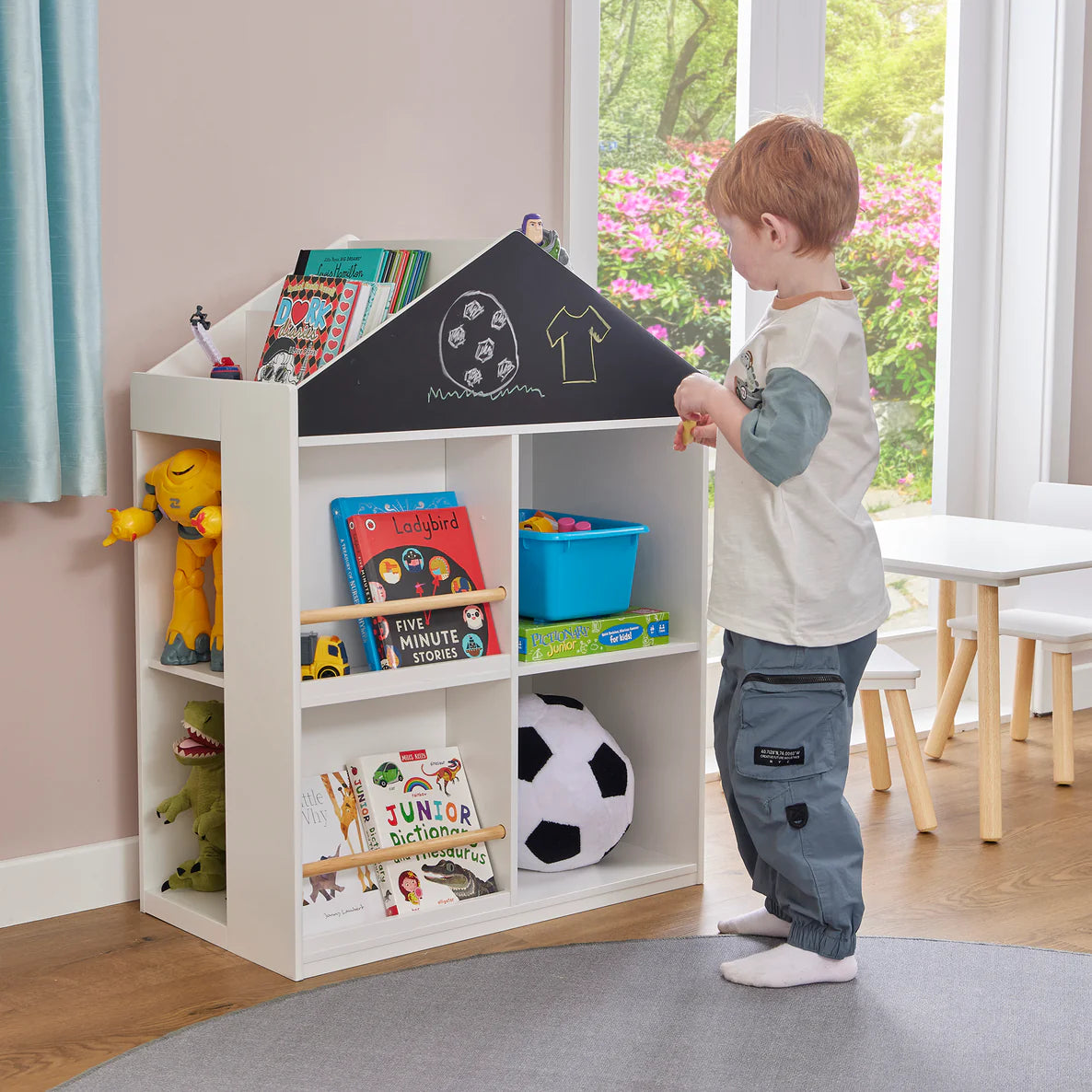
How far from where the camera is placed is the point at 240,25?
2156mm

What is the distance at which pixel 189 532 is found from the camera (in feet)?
6.57

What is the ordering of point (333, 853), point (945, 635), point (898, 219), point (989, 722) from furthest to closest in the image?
point (898, 219) → point (945, 635) → point (989, 722) → point (333, 853)

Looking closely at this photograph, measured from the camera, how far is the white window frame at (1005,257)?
324 cm

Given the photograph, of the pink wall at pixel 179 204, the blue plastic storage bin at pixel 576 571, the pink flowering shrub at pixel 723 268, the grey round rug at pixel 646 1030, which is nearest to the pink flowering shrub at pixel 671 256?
the pink flowering shrub at pixel 723 268

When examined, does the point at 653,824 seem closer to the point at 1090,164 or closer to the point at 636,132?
the point at 636,132

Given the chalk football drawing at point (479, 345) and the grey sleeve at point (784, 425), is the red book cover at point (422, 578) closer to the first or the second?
the chalk football drawing at point (479, 345)

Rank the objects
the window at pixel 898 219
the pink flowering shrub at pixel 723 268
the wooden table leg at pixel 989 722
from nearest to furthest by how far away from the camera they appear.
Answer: the wooden table leg at pixel 989 722 < the pink flowering shrub at pixel 723 268 < the window at pixel 898 219

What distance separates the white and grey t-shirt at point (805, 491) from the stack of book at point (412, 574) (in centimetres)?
39

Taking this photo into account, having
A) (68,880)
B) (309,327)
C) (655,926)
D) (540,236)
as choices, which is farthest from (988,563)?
(68,880)

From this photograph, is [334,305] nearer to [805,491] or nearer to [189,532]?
[189,532]

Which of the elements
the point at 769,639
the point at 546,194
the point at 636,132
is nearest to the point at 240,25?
the point at 546,194

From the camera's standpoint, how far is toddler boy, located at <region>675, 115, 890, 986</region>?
1736 millimetres

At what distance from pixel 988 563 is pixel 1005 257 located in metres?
1.09

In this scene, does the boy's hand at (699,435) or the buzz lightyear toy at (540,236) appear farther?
the buzz lightyear toy at (540,236)
